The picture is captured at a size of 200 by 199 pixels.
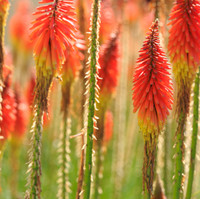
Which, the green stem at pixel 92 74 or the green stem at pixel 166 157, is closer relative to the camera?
the green stem at pixel 92 74

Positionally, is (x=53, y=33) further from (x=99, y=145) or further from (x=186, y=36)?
(x=99, y=145)

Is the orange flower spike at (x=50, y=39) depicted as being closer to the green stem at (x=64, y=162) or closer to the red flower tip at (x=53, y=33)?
the red flower tip at (x=53, y=33)

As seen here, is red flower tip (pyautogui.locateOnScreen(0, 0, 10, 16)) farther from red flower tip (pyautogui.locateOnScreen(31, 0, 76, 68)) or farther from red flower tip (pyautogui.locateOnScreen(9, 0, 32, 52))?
red flower tip (pyautogui.locateOnScreen(9, 0, 32, 52))

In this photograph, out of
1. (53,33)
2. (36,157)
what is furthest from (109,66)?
(36,157)

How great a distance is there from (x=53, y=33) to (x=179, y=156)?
0.93m

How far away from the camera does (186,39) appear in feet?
6.73

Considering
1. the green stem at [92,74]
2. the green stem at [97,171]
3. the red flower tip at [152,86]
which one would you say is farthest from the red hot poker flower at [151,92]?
the green stem at [97,171]

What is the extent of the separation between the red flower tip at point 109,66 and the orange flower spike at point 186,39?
2.89 feet

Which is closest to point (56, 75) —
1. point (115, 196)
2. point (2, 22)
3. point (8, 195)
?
point (2, 22)

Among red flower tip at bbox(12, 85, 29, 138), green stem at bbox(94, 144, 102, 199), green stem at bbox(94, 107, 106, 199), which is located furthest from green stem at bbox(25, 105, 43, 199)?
red flower tip at bbox(12, 85, 29, 138)

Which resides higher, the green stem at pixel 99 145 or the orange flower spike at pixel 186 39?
the orange flower spike at pixel 186 39

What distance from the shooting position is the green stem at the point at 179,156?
2.03 m

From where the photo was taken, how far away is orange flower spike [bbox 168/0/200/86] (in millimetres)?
2047

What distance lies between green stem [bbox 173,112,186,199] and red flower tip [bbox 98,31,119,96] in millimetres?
998
